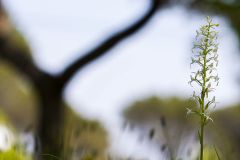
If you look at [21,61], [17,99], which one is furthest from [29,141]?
[17,99]

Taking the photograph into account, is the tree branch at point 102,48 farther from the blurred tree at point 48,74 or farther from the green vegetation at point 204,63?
the green vegetation at point 204,63

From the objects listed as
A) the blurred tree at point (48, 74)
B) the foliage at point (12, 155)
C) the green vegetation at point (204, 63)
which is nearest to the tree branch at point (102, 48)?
the blurred tree at point (48, 74)

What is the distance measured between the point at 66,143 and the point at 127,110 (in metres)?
44.9

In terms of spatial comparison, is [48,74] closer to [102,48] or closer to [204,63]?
[102,48]

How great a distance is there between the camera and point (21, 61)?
13.4 meters

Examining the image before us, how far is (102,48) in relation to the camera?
12391mm

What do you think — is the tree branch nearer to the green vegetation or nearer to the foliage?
the foliage

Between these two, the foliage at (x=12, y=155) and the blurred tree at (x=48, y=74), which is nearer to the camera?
the foliage at (x=12, y=155)

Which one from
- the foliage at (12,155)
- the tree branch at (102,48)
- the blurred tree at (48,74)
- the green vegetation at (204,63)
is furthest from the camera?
the blurred tree at (48,74)

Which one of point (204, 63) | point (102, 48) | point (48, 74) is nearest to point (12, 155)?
point (204, 63)

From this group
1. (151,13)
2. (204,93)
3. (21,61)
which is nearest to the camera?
(204,93)

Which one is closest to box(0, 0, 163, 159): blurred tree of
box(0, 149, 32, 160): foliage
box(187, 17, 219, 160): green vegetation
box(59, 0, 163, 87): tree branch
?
box(59, 0, 163, 87): tree branch

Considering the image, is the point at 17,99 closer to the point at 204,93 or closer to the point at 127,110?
the point at 127,110

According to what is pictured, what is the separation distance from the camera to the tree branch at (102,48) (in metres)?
12.1
